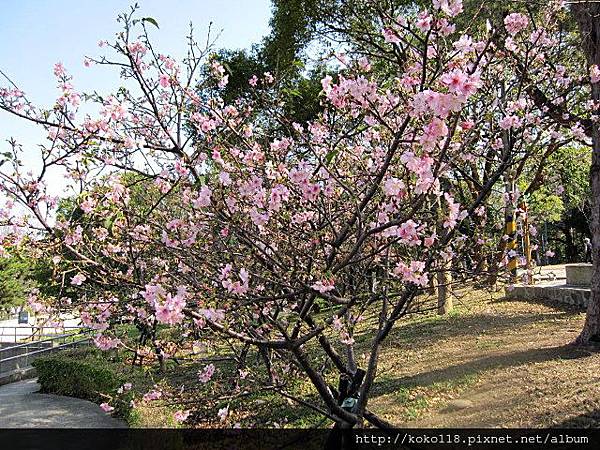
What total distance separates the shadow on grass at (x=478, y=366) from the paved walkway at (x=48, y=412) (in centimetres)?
370

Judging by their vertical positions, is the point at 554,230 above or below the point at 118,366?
above

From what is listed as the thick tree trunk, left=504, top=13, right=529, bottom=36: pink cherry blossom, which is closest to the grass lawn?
the thick tree trunk

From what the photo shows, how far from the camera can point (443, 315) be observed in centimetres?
955

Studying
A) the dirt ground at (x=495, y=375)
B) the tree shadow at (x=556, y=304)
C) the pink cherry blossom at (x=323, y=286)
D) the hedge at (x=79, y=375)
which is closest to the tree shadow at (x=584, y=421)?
the dirt ground at (x=495, y=375)

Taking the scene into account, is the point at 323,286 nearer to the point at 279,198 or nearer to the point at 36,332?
the point at 279,198

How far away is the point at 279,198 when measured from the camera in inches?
111

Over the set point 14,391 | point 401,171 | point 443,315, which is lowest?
point 14,391

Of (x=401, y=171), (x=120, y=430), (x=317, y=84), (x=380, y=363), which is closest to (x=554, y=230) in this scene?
(x=317, y=84)

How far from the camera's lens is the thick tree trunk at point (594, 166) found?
19.0ft

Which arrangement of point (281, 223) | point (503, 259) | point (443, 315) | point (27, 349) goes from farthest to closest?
point (27, 349) < point (443, 315) < point (503, 259) < point (281, 223)

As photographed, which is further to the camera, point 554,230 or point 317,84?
point 554,230

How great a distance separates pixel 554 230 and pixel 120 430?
28.3 m

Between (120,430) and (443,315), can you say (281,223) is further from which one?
(443,315)

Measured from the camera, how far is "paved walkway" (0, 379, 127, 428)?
7.82 metres
